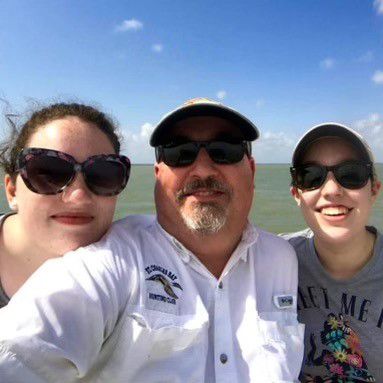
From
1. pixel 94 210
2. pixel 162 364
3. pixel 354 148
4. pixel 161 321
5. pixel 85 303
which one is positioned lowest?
pixel 162 364

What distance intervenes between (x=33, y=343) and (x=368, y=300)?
2.24 meters

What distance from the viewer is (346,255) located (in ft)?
9.12

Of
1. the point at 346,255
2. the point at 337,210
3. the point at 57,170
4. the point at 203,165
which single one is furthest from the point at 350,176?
the point at 57,170

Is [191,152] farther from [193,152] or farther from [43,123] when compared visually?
[43,123]

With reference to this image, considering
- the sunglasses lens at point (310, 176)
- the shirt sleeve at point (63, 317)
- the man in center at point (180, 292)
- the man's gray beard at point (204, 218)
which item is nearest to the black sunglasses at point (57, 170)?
the man in center at point (180, 292)

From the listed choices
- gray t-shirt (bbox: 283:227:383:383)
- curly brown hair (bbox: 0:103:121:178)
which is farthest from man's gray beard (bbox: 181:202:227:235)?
gray t-shirt (bbox: 283:227:383:383)

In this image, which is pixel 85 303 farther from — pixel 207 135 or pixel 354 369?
pixel 354 369

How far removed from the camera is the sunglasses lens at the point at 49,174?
219cm

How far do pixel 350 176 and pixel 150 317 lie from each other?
167 cm

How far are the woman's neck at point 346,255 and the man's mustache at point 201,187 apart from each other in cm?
94

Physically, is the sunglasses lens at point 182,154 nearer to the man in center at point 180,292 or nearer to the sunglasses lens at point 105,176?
the man in center at point 180,292

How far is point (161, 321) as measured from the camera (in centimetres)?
196

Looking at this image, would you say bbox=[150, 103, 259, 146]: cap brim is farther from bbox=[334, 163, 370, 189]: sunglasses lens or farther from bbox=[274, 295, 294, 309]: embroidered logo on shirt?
bbox=[274, 295, 294, 309]: embroidered logo on shirt

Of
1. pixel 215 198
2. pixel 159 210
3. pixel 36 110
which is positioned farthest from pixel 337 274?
pixel 36 110
